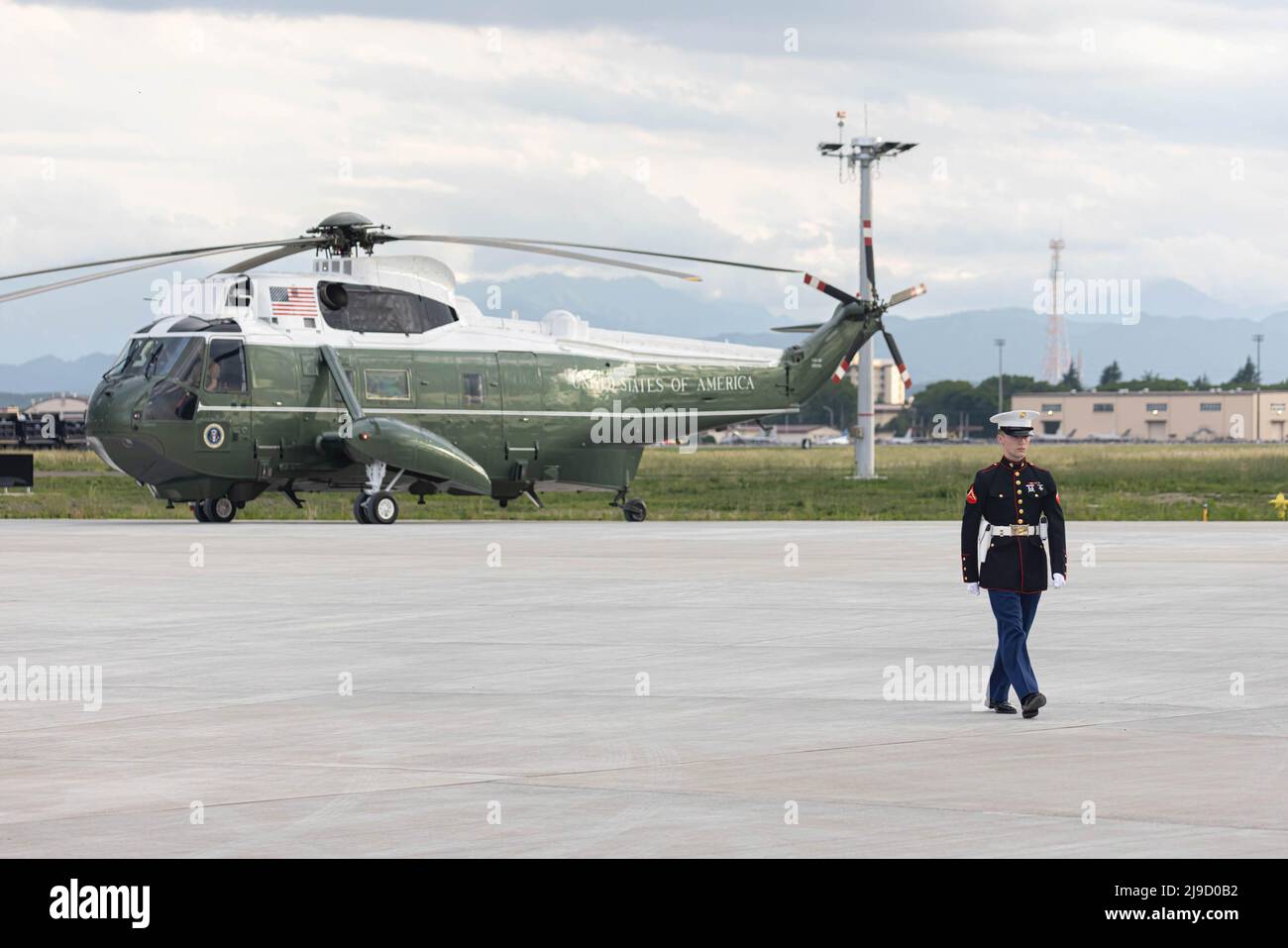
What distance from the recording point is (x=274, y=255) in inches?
1409

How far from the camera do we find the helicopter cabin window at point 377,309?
35.3 m

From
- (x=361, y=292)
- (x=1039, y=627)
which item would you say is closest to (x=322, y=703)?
(x=1039, y=627)

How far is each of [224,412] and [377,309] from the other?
412cm

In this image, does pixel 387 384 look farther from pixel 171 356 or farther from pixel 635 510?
pixel 635 510

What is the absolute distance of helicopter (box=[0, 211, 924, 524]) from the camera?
33.3 m

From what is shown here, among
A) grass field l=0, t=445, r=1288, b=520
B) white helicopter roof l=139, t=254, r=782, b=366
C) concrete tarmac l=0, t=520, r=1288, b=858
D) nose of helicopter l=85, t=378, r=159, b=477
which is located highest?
white helicopter roof l=139, t=254, r=782, b=366

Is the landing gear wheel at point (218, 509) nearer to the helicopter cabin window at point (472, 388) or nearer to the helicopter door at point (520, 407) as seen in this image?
the helicopter cabin window at point (472, 388)

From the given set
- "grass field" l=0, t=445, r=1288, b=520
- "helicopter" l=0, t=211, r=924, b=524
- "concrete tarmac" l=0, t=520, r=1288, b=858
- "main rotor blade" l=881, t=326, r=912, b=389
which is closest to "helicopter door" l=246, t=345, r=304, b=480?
"helicopter" l=0, t=211, r=924, b=524

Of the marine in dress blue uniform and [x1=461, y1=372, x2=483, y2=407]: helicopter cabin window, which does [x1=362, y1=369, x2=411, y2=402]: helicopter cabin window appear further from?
the marine in dress blue uniform

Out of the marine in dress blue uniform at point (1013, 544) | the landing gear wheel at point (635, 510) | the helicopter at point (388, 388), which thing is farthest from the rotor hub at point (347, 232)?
the marine in dress blue uniform at point (1013, 544)

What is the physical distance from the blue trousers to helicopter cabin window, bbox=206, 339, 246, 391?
24.1 m

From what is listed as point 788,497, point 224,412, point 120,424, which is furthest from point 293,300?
point 788,497

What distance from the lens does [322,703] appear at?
12.1 metres

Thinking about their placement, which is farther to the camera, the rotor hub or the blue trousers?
the rotor hub
